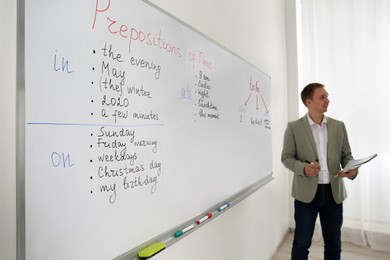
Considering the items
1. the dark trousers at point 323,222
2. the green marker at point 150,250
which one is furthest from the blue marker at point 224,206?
the dark trousers at point 323,222

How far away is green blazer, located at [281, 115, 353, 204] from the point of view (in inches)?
73.2

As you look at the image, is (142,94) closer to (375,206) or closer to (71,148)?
(71,148)

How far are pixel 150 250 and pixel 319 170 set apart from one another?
1.34 meters

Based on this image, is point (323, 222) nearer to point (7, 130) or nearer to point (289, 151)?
point (289, 151)

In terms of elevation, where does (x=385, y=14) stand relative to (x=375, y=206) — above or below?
above

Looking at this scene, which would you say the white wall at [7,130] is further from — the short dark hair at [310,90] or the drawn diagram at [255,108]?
the short dark hair at [310,90]

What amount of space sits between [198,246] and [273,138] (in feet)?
5.22

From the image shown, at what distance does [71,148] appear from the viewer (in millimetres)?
710

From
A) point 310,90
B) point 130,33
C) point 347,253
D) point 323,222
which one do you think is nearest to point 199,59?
point 130,33

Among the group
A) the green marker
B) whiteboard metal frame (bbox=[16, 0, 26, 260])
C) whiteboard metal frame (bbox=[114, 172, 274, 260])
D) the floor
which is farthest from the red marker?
the floor

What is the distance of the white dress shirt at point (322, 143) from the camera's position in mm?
1876

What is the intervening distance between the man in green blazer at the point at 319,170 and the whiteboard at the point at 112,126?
0.82 meters

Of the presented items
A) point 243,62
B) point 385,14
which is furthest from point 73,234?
point 385,14

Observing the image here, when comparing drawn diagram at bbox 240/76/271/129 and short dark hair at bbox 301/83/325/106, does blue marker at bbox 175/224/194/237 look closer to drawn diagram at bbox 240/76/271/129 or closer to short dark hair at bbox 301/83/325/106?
drawn diagram at bbox 240/76/271/129
